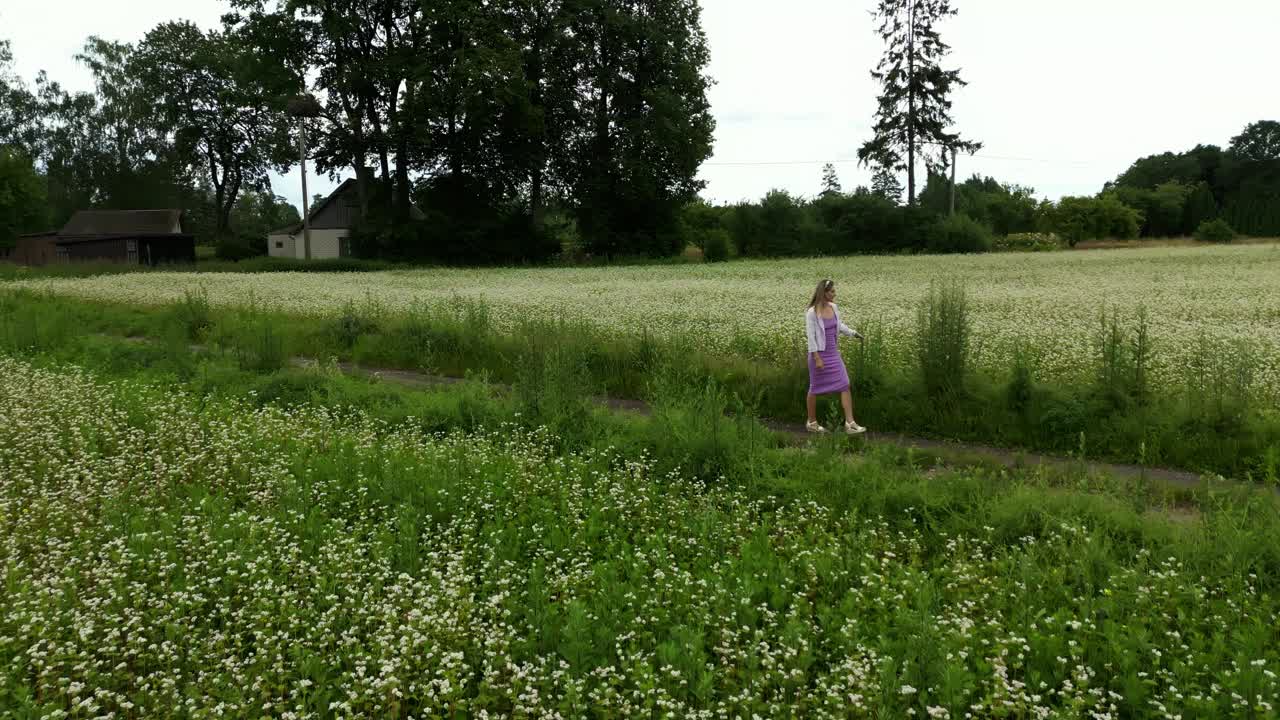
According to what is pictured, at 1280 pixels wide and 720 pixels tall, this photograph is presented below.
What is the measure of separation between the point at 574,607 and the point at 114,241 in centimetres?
6644

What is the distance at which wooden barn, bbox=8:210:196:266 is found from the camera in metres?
59.8

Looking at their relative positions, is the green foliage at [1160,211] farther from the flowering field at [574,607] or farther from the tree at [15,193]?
the tree at [15,193]

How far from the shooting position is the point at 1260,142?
317 feet

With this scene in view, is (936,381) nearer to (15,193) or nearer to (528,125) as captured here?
(528,125)

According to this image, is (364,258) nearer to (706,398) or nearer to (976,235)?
(976,235)

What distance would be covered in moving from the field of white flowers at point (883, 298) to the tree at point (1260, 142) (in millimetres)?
70120

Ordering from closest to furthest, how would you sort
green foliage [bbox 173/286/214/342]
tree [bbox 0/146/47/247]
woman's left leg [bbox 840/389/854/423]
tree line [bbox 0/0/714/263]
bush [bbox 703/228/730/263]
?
woman's left leg [bbox 840/389/854/423] → green foliage [bbox 173/286/214/342] → tree line [bbox 0/0/714/263] → bush [bbox 703/228/730/263] → tree [bbox 0/146/47/247]

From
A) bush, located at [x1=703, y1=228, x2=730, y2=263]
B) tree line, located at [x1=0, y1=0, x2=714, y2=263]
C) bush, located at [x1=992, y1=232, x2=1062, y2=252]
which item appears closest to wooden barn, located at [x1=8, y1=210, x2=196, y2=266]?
tree line, located at [x1=0, y1=0, x2=714, y2=263]

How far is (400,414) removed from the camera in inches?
379

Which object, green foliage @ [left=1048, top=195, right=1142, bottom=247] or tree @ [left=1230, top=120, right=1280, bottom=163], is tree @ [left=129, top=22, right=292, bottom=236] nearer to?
green foliage @ [left=1048, top=195, right=1142, bottom=247]

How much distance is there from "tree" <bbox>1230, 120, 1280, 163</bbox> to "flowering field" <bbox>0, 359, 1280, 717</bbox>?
372 feet

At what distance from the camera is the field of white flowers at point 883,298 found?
1259cm

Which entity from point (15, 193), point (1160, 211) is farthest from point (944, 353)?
point (1160, 211)

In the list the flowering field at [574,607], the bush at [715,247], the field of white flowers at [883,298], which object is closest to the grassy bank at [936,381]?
the field of white flowers at [883,298]
